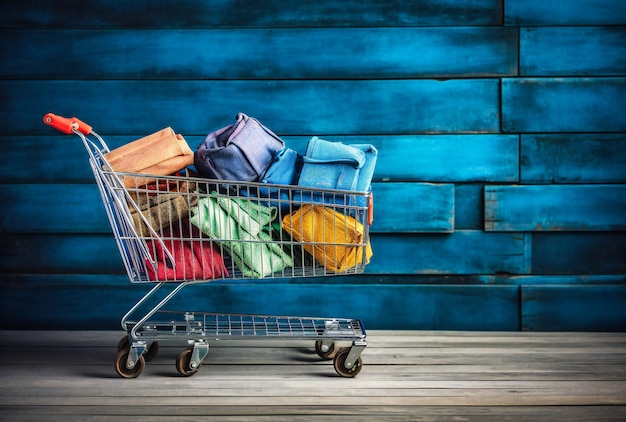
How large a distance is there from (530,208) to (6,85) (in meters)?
2.55

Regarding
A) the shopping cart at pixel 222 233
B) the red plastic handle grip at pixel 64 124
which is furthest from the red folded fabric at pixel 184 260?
the red plastic handle grip at pixel 64 124

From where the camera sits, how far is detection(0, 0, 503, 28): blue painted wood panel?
3387mm

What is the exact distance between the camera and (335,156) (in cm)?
262

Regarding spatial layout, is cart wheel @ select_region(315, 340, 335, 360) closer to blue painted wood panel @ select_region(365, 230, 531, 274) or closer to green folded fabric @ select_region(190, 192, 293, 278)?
green folded fabric @ select_region(190, 192, 293, 278)

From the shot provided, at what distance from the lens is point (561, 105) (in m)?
3.40

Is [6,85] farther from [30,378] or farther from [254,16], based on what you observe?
[30,378]

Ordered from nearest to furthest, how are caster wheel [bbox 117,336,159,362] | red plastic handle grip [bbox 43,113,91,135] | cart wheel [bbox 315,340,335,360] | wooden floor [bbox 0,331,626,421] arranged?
wooden floor [bbox 0,331,626,421] → red plastic handle grip [bbox 43,113,91,135] → caster wheel [bbox 117,336,159,362] → cart wheel [bbox 315,340,335,360]

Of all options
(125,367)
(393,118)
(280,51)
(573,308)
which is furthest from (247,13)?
(573,308)

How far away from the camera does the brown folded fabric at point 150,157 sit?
256 centimetres

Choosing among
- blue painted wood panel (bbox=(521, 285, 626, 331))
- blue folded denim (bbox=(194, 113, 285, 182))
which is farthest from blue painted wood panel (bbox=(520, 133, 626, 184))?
blue folded denim (bbox=(194, 113, 285, 182))

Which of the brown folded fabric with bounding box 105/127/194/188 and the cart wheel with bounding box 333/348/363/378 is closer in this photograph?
the brown folded fabric with bounding box 105/127/194/188

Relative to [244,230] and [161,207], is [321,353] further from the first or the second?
[161,207]

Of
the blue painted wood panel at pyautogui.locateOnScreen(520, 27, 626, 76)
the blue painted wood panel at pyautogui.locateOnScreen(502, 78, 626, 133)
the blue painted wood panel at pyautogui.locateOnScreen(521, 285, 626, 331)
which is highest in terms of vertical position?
the blue painted wood panel at pyautogui.locateOnScreen(520, 27, 626, 76)

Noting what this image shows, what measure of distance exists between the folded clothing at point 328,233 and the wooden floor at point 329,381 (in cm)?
47
